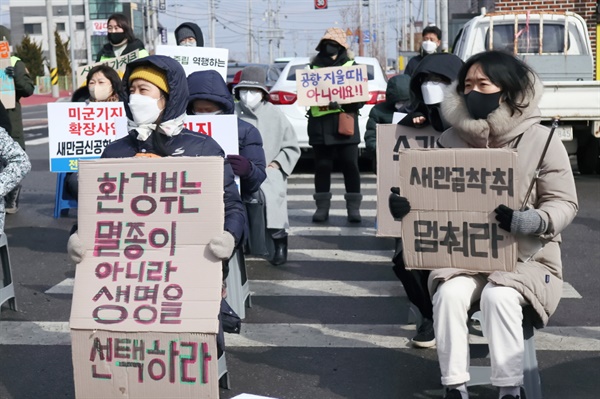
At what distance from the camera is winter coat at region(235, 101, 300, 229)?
8.09 meters

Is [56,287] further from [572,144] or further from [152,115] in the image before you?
[572,144]

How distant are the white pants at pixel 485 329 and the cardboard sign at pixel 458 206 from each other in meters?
0.12

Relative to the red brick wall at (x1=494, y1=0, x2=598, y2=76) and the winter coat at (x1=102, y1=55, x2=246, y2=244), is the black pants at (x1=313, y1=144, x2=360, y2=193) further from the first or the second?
the red brick wall at (x1=494, y1=0, x2=598, y2=76)

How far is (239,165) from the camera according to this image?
21.4 feet

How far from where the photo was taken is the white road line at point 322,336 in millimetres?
6105

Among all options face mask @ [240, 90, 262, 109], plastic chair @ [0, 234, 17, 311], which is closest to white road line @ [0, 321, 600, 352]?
plastic chair @ [0, 234, 17, 311]

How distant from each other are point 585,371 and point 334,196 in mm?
7185

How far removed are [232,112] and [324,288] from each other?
1.74 m

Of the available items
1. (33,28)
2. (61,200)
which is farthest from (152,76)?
(33,28)

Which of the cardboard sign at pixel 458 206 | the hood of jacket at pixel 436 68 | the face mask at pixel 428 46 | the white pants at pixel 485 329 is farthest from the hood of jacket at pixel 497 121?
the face mask at pixel 428 46

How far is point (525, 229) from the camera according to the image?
4.52m

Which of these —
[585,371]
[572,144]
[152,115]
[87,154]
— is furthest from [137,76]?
[572,144]

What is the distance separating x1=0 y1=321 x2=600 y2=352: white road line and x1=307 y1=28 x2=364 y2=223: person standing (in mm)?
3954

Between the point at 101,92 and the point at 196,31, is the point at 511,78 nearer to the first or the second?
the point at 101,92
